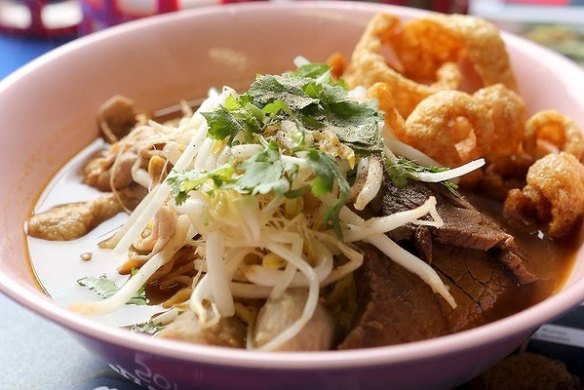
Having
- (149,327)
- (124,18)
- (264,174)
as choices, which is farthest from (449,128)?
(124,18)

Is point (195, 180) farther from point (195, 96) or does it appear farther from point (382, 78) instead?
point (195, 96)

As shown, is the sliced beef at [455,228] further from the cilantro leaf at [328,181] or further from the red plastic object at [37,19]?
the red plastic object at [37,19]

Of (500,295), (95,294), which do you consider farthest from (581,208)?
(95,294)

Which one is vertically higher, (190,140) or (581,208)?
(190,140)

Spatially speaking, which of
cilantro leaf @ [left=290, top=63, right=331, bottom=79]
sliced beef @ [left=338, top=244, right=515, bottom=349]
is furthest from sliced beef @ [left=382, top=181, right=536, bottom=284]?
cilantro leaf @ [left=290, top=63, right=331, bottom=79]

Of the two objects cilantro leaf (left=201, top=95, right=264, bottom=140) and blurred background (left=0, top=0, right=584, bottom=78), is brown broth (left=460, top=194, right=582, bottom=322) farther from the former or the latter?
blurred background (left=0, top=0, right=584, bottom=78)

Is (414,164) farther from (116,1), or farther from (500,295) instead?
(116,1)
